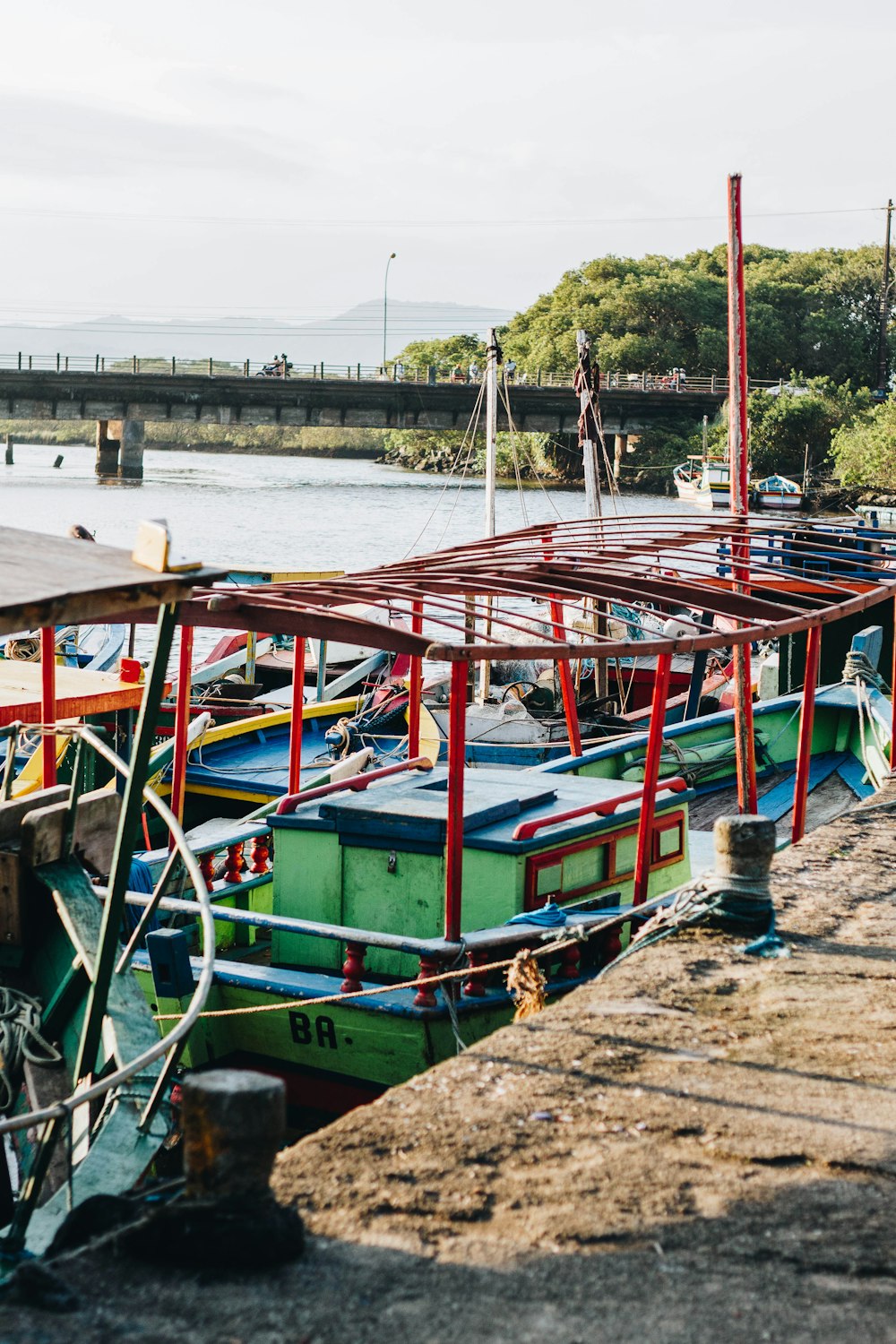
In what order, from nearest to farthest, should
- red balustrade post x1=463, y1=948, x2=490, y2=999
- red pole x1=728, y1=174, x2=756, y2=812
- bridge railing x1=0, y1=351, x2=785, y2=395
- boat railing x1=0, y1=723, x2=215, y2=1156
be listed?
boat railing x1=0, y1=723, x2=215, y2=1156 < red balustrade post x1=463, y1=948, x2=490, y2=999 < red pole x1=728, y1=174, x2=756, y2=812 < bridge railing x1=0, y1=351, x2=785, y2=395

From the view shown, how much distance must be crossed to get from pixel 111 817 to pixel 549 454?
215ft

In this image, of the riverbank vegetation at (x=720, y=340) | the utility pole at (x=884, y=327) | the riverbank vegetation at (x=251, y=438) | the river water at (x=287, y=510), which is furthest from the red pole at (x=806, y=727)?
the riverbank vegetation at (x=251, y=438)

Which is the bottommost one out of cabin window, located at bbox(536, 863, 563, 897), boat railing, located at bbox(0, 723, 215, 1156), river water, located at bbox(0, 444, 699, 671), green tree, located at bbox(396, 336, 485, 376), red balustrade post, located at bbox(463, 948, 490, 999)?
red balustrade post, located at bbox(463, 948, 490, 999)

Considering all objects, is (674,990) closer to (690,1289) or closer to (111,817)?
(690,1289)

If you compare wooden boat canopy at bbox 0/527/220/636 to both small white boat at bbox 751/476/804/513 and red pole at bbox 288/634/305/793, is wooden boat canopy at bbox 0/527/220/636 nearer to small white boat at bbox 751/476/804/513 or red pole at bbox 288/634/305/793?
red pole at bbox 288/634/305/793

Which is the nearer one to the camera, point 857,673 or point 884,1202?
point 884,1202

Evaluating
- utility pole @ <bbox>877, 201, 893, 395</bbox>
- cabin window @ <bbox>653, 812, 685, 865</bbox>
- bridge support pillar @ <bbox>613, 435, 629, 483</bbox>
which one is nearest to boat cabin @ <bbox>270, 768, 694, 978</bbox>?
cabin window @ <bbox>653, 812, 685, 865</bbox>

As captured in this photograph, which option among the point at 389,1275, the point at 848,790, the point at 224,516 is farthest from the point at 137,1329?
the point at 224,516

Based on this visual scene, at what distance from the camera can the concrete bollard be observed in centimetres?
364

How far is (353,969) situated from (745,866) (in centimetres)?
216

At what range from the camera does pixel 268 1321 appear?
3498 mm

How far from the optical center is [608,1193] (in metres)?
4.30

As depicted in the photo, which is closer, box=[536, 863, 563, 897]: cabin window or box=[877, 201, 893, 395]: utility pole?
box=[536, 863, 563, 897]: cabin window

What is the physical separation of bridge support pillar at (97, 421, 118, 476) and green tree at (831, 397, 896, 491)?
34.9 m
